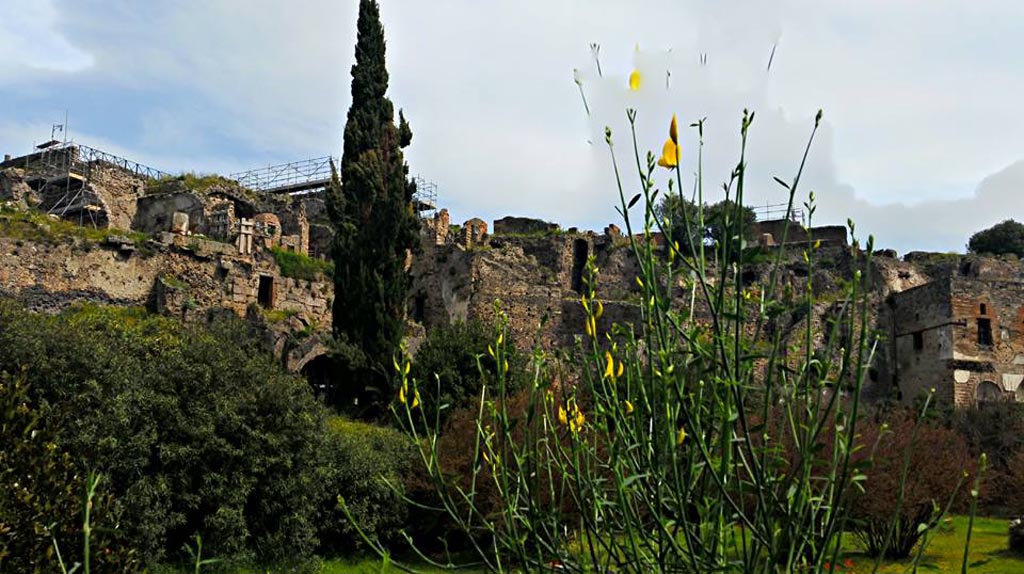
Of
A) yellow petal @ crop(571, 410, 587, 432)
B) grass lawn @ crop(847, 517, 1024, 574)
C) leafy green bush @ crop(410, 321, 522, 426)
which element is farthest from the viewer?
leafy green bush @ crop(410, 321, 522, 426)

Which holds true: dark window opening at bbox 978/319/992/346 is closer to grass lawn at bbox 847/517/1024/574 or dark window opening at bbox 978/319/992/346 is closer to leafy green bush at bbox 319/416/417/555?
grass lawn at bbox 847/517/1024/574

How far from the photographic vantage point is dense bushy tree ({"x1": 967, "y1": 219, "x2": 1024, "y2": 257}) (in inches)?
2347

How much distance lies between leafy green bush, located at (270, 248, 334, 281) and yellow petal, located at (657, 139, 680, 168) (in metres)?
31.3

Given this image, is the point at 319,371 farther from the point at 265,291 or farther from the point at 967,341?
the point at 967,341

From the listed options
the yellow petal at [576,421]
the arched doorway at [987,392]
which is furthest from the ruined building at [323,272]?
the yellow petal at [576,421]

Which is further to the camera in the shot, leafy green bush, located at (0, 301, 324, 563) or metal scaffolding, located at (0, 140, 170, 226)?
metal scaffolding, located at (0, 140, 170, 226)

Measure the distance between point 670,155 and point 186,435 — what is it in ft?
56.5

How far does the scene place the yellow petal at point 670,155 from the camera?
3.58m

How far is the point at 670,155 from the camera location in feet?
11.8

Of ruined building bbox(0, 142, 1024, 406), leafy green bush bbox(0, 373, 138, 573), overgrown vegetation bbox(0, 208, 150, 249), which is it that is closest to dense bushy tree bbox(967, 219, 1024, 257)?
ruined building bbox(0, 142, 1024, 406)

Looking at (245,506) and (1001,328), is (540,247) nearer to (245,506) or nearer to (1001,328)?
(1001,328)

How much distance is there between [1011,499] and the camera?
24578 mm

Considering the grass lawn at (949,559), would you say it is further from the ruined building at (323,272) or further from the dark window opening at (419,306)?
the dark window opening at (419,306)

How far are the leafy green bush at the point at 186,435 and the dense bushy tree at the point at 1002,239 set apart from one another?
170ft
